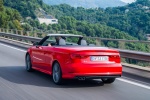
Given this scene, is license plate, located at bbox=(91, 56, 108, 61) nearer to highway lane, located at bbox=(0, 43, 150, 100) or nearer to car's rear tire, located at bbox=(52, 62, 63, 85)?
highway lane, located at bbox=(0, 43, 150, 100)

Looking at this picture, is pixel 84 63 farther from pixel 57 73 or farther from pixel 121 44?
pixel 121 44

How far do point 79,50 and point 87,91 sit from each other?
1037 millimetres

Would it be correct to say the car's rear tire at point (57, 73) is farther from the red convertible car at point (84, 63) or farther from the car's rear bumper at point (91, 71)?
the car's rear bumper at point (91, 71)

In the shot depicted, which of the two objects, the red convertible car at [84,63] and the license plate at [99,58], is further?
the license plate at [99,58]

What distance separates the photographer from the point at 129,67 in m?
11.3

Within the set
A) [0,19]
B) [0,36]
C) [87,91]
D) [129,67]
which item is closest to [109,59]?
[87,91]

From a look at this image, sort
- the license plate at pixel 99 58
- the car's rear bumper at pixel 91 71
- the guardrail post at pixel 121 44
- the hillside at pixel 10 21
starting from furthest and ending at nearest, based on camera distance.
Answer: the hillside at pixel 10 21, the guardrail post at pixel 121 44, the license plate at pixel 99 58, the car's rear bumper at pixel 91 71

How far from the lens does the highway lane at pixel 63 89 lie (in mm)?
7395

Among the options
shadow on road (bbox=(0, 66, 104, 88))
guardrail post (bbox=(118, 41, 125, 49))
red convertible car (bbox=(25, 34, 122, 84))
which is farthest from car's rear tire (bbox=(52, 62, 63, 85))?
guardrail post (bbox=(118, 41, 125, 49))

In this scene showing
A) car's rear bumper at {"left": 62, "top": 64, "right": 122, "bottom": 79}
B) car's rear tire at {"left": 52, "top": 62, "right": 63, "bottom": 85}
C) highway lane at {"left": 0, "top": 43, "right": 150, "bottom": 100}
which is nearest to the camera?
highway lane at {"left": 0, "top": 43, "right": 150, "bottom": 100}

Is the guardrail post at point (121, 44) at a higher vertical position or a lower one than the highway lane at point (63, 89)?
higher

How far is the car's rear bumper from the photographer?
8359 millimetres

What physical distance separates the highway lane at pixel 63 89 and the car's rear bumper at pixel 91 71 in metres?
0.31

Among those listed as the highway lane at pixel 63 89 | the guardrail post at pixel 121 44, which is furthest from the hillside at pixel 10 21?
the highway lane at pixel 63 89
